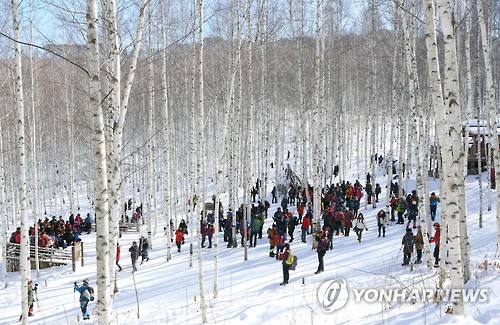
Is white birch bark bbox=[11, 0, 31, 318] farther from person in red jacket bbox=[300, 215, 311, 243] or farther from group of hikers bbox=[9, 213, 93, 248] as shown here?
person in red jacket bbox=[300, 215, 311, 243]

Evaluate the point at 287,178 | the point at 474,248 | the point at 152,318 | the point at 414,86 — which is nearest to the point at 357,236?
the point at 474,248

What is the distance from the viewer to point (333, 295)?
363 inches

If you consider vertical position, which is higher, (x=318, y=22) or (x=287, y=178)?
(x=318, y=22)

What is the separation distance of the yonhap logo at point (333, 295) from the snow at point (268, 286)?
160mm

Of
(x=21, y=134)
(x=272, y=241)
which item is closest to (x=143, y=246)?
(x=272, y=241)

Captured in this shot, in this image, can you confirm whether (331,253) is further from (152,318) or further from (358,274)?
(152,318)

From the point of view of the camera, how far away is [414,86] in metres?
10.6

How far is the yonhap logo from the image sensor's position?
861 cm

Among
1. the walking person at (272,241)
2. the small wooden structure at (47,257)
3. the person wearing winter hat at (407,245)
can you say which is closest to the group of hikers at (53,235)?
the small wooden structure at (47,257)

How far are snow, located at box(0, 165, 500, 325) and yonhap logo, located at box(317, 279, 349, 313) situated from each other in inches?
6.3

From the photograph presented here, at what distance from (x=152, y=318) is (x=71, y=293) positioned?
4.88m

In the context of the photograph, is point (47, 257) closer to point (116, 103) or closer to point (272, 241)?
point (272, 241)

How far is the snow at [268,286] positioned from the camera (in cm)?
774

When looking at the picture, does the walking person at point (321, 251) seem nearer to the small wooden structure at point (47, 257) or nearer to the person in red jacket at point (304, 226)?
the person in red jacket at point (304, 226)
